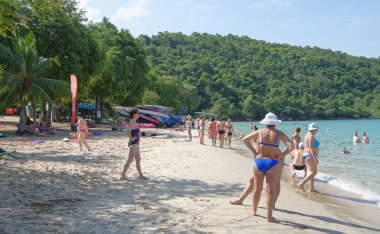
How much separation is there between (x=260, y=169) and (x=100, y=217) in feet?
8.31

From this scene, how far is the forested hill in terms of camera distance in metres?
133

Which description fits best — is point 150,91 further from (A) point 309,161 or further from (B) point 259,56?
(B) point 259,56

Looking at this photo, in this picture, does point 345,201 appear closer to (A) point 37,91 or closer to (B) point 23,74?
(A) point 37,91

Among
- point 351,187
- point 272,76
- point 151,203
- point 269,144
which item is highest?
point 272,76

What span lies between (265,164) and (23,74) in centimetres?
1901

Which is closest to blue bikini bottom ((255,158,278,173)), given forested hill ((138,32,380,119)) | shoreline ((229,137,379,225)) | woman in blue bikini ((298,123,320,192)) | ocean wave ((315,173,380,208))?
shoreline ((229,137,379,225))

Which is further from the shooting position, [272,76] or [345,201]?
[272,76]

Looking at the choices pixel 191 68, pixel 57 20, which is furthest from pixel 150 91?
pixel 191 68

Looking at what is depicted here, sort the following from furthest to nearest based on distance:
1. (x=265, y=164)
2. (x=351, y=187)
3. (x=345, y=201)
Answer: (x=351, y=187)
(x=345, y=201)
(x=265, y=164)

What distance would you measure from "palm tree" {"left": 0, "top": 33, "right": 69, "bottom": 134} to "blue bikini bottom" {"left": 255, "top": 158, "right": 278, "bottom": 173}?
17483 mm

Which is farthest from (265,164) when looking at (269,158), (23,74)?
(23,74)

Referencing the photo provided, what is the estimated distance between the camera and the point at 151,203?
23.3 feet

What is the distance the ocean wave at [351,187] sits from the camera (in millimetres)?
9948

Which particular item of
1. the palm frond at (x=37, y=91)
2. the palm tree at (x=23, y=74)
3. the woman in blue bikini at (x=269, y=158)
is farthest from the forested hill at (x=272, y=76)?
the woman in blue bikini at (x=269, y=158)
